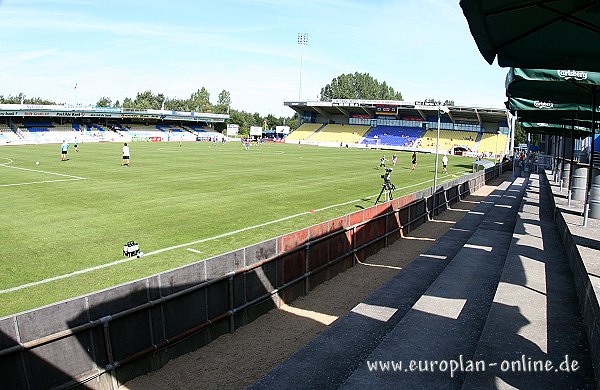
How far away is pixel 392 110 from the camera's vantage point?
295 ft

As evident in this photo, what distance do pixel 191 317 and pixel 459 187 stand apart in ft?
72.0

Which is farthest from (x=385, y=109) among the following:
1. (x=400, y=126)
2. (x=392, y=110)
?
(x=400, y=126)

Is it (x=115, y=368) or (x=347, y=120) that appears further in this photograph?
(x=347, y=120)

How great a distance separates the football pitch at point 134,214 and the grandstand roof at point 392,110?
165 feet

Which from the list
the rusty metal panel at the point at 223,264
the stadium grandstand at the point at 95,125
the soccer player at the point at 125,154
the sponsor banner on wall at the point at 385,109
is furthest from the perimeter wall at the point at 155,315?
the sponsor banner on wall at the point at 385,109

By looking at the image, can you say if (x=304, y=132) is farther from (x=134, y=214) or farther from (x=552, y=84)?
(x=552, y=84)

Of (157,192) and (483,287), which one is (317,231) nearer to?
(483,287)

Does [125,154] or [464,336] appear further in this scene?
[125,154]

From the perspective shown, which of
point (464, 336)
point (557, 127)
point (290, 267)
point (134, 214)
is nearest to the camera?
point (464, 336)

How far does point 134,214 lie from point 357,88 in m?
133

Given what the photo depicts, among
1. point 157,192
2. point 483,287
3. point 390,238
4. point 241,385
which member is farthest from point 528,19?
point 157,192

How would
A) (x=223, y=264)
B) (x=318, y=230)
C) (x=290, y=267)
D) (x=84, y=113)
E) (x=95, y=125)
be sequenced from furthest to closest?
(x=95, y=125), (x=84, y=113), (x=318, y=230), (x=290, y=267), (x=223, y=264)

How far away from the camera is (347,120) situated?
100188 mm

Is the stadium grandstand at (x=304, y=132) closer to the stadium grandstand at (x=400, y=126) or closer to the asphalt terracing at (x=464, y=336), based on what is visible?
the stadium grandstand at (x=400, y=126)
